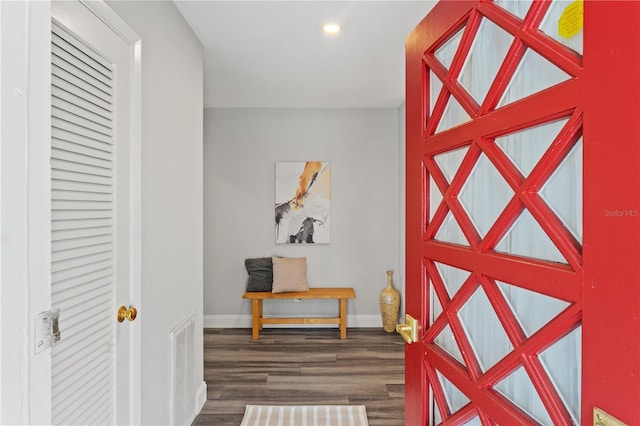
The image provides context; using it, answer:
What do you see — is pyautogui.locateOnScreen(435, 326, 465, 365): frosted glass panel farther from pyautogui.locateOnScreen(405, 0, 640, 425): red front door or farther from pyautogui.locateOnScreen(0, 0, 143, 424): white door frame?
pyautogui.locateOnScreen(0, 0, 143, 424): white door frame

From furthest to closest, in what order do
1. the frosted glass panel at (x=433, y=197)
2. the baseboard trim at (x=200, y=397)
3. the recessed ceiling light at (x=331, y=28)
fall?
the baseboard trim at (x=200, y=397) → the recessed ceiling light at (x=331, y=28) → the frosted glass panel at (x=433, y=197)

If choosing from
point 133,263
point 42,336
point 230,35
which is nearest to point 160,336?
point 133,263

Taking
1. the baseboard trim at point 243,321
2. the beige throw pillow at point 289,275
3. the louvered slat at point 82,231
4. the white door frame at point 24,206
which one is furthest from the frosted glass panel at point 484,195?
the baseboard trim at point 243,321

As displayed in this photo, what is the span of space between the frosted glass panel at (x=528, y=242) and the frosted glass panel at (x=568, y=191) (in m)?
0.06

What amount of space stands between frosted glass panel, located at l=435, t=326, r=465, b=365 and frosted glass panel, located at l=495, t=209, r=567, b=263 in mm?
351

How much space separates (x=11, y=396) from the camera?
706 mm

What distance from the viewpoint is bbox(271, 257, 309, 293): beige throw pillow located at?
4.39 m

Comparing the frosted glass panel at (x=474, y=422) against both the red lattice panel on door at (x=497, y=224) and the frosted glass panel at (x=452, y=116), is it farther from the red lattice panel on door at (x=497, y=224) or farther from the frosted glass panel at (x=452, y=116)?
the frosted glass panel at (x=452, y=116)

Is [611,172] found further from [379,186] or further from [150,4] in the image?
[379,186]

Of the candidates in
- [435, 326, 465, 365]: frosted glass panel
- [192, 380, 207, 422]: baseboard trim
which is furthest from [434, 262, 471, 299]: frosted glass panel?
[192, 380, 207, 422]: baseboard trim

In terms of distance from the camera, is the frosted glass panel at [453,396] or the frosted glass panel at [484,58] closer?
the frosted glass panel at [484,58]

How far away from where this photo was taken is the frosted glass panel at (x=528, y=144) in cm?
79

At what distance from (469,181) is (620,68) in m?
0.50

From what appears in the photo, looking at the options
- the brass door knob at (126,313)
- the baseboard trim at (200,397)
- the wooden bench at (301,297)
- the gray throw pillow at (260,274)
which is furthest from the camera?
the gray throw pillow at (260,274)
